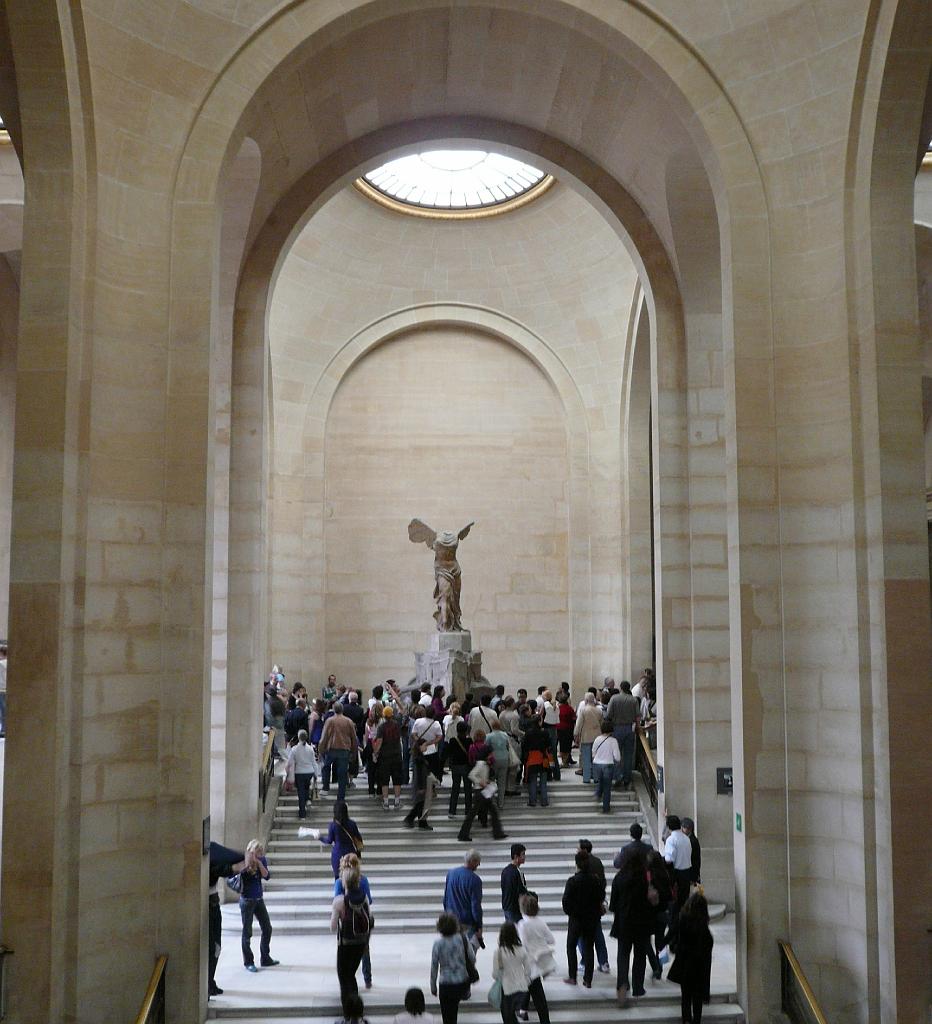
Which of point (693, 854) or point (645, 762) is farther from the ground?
point (645, 762)

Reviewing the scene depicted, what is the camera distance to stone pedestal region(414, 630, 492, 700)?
17203mm

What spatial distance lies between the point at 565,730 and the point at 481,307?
9.56 m

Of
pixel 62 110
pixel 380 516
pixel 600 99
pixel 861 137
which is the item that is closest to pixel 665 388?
pixel 600 99

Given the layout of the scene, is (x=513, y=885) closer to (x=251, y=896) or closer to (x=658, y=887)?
(x=658, y=887)

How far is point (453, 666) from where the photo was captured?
17188 mm

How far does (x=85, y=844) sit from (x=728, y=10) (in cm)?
874

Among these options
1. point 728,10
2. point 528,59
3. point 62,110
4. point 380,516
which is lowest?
point 380,516

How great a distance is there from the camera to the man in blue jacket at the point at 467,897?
9281mm

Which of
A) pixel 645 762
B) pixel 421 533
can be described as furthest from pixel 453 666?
pixel 645 762

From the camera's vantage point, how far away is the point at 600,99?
12.1 metres

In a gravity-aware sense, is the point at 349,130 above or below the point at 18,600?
above

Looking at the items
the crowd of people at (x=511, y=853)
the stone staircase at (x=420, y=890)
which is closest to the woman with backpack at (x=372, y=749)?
the crowd of people at (x=511, y=853)

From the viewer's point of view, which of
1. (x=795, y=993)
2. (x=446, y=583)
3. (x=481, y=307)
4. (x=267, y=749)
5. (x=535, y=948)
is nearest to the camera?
(x=535, y=948)

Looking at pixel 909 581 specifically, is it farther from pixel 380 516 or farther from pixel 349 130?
pixel 380 516
